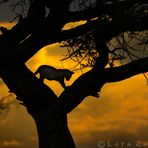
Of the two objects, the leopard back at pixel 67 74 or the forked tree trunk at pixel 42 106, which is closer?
the forked tree trunk at pixel 42 106

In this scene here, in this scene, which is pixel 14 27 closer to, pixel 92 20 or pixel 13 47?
pixel 13 47

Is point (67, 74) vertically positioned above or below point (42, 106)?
below

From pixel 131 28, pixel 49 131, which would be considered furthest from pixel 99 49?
pixel 49 131

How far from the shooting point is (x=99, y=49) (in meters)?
11.2

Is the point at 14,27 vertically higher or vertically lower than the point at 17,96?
higher

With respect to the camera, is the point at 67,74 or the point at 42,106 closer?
the point at 42,106

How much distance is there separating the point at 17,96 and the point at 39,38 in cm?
158

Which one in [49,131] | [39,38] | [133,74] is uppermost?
[39,38]

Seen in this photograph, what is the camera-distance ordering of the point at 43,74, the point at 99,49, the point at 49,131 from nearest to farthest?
1. the point at 99,49
2. the point at 49,131
3. the point at 43,74

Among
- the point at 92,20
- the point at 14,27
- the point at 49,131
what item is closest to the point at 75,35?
the point at 92,20

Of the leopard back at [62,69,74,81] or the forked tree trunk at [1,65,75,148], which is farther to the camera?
the leopard back at [62,69,74,81]

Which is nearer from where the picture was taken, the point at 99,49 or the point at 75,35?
the point at 99,49

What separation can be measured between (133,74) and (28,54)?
2815mm

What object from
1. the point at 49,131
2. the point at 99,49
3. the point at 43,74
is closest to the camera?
the point at 99,49
